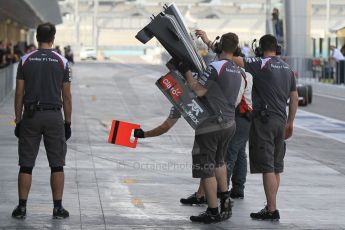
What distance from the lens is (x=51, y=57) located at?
31.7 feet

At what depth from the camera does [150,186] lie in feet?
40.1

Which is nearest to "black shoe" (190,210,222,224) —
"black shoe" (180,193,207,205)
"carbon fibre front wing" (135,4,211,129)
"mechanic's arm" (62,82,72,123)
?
"carbon fibre front wing" (135,4,211,129)

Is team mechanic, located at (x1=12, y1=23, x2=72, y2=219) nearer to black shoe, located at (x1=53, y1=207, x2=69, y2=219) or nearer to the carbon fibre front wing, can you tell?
black shoe, located at (x1=53, y1=207, x2=69, y2=219)

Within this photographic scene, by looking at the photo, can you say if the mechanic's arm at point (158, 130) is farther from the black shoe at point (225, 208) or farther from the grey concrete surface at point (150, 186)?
the black shoe at point (225, 208)

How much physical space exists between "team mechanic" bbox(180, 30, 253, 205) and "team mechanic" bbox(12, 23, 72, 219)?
60.3 inches

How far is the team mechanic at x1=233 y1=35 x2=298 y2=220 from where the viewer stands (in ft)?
33.0

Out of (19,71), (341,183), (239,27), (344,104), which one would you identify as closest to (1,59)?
(344,104)

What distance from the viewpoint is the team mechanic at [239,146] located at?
10.6 m

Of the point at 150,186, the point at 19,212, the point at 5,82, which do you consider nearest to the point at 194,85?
the point at 19,212

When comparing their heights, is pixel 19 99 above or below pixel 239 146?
above

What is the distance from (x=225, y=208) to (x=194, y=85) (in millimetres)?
1300

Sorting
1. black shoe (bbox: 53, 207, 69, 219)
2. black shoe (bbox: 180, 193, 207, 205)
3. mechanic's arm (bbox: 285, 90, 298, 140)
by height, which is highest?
mechanic's arm (bbox: 285, 90, 298, 140)

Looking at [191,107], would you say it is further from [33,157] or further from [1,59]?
[1,59]

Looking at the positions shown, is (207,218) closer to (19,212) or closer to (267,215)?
(267,215)
